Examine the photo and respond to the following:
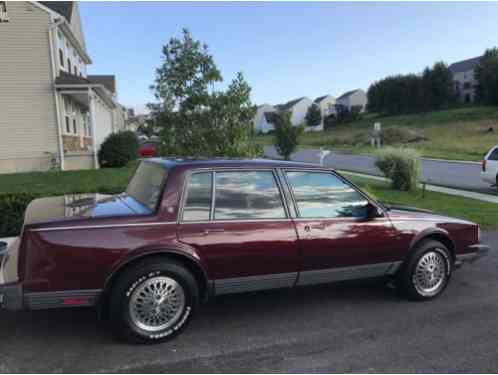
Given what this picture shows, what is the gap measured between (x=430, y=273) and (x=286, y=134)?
39.2ft

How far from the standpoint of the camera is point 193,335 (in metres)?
3.63

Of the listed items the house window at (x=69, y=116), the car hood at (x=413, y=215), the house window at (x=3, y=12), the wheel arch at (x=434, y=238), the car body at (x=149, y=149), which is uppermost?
the house window at (x=3, y=12)

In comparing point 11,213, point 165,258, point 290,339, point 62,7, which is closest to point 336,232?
point 290,339

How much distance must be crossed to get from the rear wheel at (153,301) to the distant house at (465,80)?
88.4 meters

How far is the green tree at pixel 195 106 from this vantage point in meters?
7.34

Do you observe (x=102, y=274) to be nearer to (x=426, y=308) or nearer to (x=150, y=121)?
(x=426, y=308)

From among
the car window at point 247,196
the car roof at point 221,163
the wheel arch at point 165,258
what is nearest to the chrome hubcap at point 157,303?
the wheel arch at point 165,258

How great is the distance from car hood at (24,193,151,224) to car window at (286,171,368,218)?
1.51 meters

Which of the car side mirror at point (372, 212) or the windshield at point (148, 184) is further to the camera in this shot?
the car side mirror at point (372, 212)

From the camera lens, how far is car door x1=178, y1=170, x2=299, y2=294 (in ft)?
11.7

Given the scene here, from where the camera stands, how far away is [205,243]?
11.6ft

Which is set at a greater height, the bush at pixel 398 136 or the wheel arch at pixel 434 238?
the bush at pixel 398 136

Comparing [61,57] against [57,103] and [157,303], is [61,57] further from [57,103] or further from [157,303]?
[157,303]

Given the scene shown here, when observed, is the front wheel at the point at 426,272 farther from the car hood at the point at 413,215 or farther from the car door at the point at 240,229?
the car door at the point at 240,229
